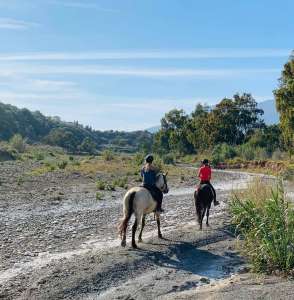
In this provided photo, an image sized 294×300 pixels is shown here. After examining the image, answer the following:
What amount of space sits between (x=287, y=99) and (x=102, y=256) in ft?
101

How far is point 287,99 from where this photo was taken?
41.0 meters

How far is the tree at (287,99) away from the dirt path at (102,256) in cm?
1955

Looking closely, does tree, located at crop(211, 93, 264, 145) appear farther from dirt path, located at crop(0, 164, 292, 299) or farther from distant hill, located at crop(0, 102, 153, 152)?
dirt path, located at crop(0, 164, 292, 299)

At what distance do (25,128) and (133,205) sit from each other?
5226 inches

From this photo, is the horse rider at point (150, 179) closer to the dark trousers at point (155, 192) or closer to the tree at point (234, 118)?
the dark trousers at point (155, 192)

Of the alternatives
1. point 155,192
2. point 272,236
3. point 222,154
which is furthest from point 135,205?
point 222,154

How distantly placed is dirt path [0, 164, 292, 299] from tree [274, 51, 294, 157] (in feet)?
64.1

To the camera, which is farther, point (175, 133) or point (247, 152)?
point (175, 133)

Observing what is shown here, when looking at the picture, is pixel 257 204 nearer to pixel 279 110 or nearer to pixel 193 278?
pixel 193 278

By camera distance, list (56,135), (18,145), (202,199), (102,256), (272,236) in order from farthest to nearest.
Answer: (56,135), (18,145), (202,199), (102,256), (272,236)

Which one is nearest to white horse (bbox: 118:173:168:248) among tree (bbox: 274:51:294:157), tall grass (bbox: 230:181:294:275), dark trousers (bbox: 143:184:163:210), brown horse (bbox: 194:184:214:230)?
dark trousers (bbox: 143:184:163:210)

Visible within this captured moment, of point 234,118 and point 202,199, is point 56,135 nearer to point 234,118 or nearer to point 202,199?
point 234,118

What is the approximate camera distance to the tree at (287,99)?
40375 millimetres

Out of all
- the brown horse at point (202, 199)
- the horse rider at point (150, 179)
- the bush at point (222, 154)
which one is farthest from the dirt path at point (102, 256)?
the bush at point (222, 154)
